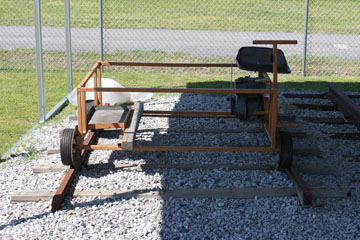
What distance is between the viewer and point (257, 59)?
7.21 meters

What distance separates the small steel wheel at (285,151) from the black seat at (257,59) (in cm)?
112

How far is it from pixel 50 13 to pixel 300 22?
965 cm

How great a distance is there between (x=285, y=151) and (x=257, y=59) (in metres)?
1.54

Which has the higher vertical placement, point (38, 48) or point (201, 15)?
point (201, 15)

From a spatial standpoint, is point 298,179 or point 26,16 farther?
point 26,16

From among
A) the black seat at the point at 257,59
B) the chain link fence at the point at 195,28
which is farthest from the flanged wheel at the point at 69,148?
the chain link fence at the point at 195,28

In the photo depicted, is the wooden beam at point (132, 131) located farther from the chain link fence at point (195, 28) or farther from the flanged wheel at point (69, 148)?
the chain link fence at point (195, 28)

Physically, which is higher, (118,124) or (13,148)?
(118,124)

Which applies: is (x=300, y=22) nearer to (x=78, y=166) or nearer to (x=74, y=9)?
(x=74, y=9)

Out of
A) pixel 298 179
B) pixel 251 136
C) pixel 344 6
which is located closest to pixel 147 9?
pixel 344 6

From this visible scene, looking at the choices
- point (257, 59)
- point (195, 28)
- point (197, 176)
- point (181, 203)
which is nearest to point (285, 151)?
point (197, 176)

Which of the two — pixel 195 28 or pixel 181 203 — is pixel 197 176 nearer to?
pixel 181 203


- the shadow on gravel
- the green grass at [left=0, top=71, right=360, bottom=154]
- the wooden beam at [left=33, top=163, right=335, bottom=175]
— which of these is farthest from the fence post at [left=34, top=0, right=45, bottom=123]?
the wooden beam at [left=33, top=163, right=335, bottom=175]

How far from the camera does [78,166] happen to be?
6324 millimetres
